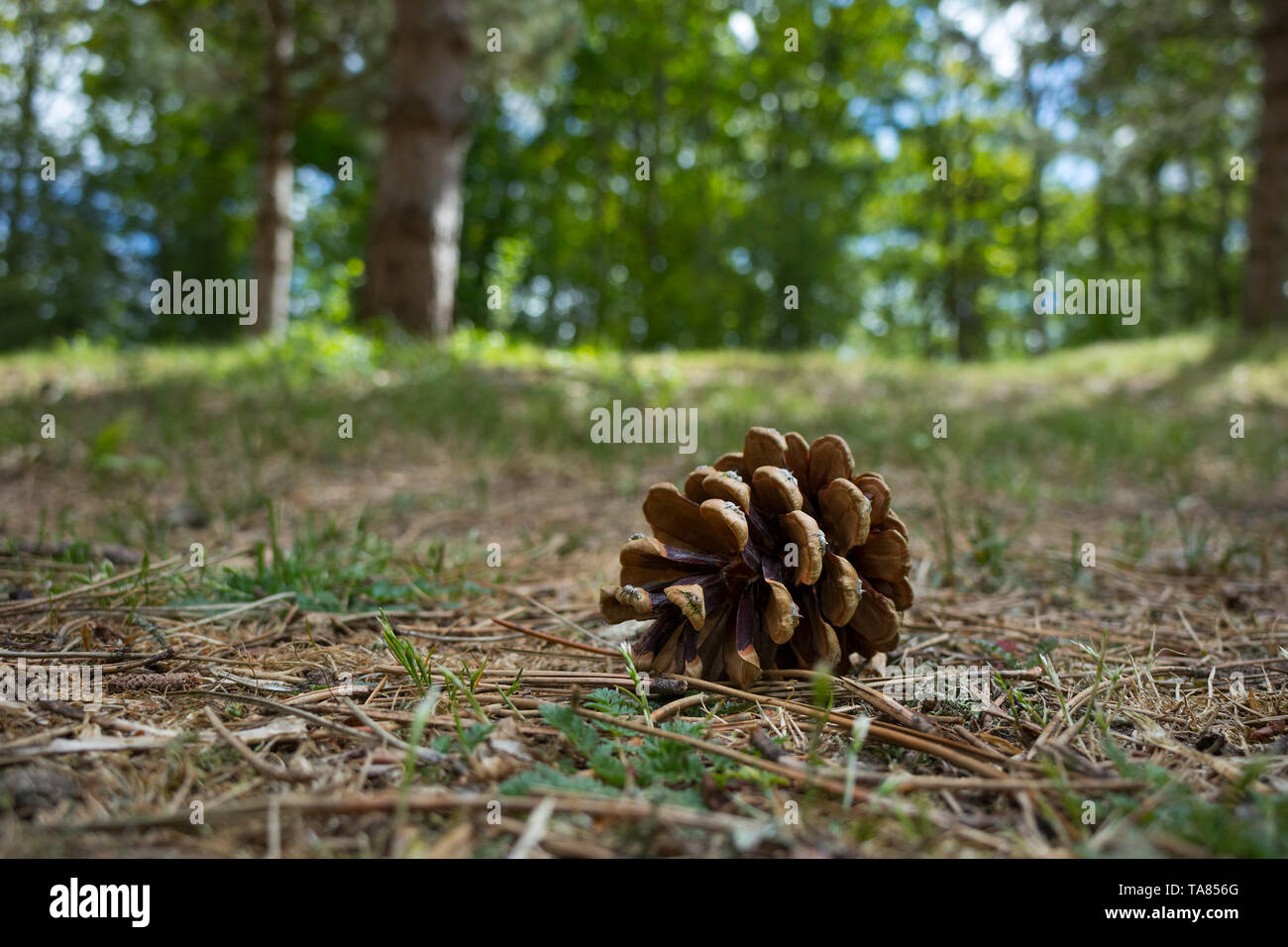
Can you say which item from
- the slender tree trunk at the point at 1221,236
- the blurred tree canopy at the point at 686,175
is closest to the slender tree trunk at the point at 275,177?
the blurred tree canopy at the point at 686,175

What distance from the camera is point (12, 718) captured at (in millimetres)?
1143

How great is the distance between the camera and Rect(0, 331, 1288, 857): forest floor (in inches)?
36.5

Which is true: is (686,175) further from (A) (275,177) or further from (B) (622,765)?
(B) (622,765)

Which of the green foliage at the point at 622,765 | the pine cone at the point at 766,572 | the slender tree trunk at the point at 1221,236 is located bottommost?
the green foliage at the point at 622,765

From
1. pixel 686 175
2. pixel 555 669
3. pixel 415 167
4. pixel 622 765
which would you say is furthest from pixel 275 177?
pixel 686 175

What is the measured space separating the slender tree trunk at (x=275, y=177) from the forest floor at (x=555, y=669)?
5.71 m

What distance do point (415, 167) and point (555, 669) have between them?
18.4 ft

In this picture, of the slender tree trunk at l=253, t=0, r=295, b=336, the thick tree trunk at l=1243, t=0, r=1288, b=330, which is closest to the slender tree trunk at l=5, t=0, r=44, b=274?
the slender tree trunk at l=253, t=0, r=295, b=336

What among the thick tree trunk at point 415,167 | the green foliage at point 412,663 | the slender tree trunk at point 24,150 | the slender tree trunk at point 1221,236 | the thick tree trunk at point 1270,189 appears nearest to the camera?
the green foliage at point 412,663

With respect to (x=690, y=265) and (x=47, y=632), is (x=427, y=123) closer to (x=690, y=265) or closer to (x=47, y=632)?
(x=47, y=632)

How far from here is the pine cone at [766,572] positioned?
1386 mm

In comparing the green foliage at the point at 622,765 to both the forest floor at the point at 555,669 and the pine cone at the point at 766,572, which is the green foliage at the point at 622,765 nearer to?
the forest floor at the point at 555,669

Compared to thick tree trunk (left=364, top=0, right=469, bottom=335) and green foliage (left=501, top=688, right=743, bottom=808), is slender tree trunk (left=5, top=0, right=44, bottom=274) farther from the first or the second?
green foliage (left=501, top=688, right=743, bottom=808)

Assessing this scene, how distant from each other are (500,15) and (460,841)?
1000 cm
